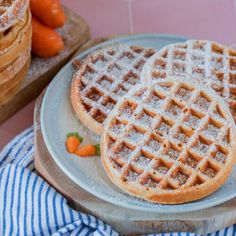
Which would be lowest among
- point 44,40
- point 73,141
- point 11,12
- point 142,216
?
point 142,216

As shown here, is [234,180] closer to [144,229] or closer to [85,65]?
[144,229]

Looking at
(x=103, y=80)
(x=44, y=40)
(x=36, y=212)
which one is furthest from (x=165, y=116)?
(x=44, y=40)

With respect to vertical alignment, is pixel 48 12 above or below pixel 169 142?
above

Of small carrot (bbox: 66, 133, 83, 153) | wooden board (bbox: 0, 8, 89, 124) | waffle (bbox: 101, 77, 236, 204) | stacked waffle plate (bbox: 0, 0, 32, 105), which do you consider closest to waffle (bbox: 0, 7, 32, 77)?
stacked waffle plate (bbox: 0, 0, 32, 105)

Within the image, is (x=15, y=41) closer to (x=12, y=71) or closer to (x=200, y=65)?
(x=12, y=71)

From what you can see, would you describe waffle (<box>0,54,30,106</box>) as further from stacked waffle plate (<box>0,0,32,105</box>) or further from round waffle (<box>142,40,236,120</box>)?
round waffle (<box>142,40,236,120</box>)
